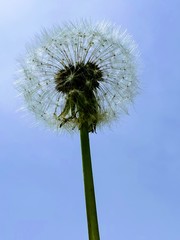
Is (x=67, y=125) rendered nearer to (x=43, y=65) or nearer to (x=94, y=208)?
(x=43, y=65)

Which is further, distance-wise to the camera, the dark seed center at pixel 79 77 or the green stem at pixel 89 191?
the dark seed center at pixel 79 77

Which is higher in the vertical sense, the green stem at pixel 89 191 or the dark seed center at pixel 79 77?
the dark seed center at pixel 79 77

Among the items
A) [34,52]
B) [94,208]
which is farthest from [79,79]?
[94,208]

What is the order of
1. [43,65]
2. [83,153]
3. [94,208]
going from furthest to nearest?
[43,65]
[83,153]
[94,208]

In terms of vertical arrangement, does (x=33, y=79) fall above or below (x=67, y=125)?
above

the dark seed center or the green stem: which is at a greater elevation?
the dark seed center

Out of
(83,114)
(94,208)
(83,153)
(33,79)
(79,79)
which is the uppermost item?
(33,79)
